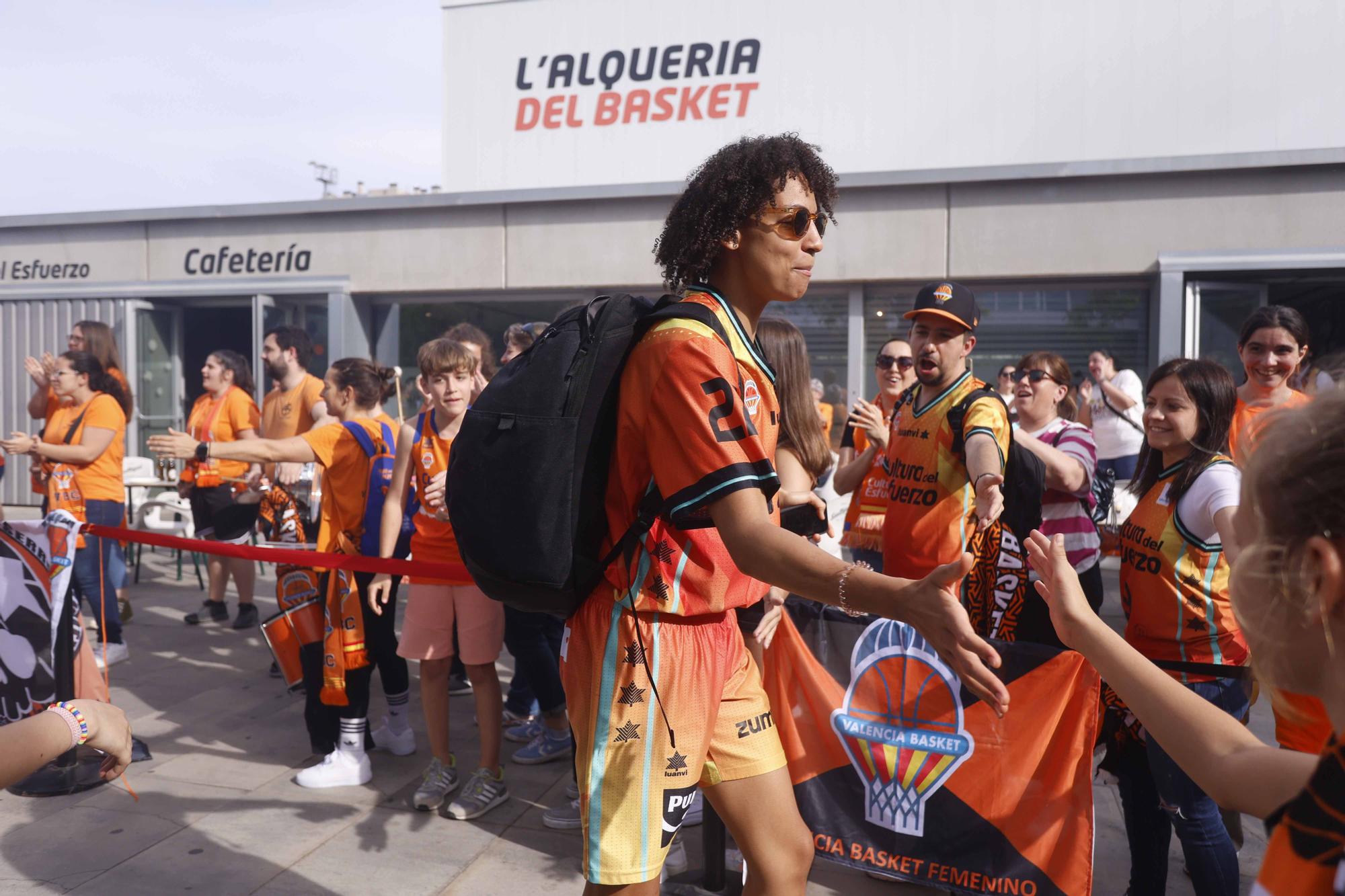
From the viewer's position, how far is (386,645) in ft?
15.8

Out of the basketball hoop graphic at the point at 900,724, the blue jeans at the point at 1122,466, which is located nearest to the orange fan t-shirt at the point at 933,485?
the basketball hoop graphic at the point at 900,724

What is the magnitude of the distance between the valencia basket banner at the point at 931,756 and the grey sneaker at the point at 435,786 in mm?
1586

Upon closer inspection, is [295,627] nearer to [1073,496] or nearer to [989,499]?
[989,499]

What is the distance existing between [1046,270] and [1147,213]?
1110 millimetres

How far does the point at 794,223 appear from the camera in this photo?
217 cm

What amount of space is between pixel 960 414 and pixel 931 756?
1.28 metres

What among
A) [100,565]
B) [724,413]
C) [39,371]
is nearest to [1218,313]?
[724,413]

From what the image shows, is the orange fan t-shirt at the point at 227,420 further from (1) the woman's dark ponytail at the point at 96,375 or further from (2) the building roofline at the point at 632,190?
(2) the building roofline at the point at 632,190

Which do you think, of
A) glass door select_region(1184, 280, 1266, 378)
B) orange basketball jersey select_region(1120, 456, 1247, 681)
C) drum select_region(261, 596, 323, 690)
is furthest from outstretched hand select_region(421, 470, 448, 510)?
glass door select_region(1184, 280, 1266, 378)

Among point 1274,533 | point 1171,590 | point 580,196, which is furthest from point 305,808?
point 580,196

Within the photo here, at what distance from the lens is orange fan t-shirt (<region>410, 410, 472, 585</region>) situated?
4.29 m

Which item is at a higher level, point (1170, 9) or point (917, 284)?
point (1170, 9)

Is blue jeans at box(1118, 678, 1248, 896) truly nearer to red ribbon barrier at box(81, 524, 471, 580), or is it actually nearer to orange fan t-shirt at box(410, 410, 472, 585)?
red ribbon barrier at box(81, 524, 471, 580)

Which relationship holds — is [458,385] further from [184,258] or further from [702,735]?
[184,258]
